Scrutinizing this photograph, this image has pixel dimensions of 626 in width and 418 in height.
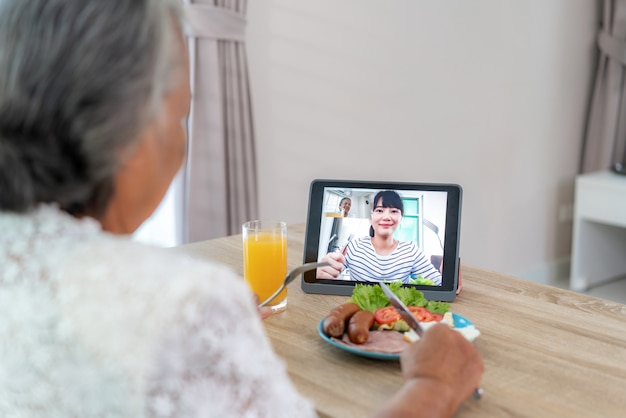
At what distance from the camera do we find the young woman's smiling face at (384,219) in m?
1.52

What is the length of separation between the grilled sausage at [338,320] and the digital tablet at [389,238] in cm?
19

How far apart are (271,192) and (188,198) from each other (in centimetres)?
46

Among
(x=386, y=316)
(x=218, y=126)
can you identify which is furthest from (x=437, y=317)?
(x=218, y=126)

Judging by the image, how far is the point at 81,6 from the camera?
0.78 meters

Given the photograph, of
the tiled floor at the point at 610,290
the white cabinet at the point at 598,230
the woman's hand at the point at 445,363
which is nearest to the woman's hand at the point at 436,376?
the woman's hand at the point at 445,363

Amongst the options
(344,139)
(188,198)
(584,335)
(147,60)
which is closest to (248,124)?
(188,198)

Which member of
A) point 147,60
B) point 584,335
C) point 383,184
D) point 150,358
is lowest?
point 584,335

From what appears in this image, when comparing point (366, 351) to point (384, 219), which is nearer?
point (366, 351)

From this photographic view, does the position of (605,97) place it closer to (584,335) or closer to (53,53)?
(584,335)

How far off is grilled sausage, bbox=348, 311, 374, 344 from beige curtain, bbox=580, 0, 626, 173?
3100 mm

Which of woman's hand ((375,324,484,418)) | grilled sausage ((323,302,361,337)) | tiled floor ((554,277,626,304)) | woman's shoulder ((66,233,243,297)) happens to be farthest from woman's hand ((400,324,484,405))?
tiled floor ((554,277,626,304))

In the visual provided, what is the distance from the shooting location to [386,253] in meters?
1.52

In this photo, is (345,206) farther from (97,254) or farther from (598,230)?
(598,230)

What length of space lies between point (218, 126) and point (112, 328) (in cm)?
201
